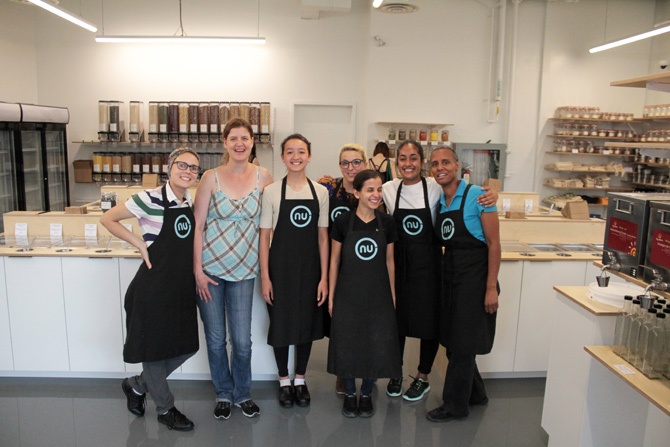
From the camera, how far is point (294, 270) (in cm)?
290

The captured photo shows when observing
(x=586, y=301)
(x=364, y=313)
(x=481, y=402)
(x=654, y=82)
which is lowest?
(x=481, y=402)

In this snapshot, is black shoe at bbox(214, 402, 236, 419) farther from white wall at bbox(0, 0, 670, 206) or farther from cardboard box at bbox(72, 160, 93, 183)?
cardboard box at bbox(72, 160, 93, 183)

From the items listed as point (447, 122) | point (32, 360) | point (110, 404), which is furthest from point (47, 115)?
point (447, 122)

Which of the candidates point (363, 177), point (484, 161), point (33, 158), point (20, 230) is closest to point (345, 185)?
point (363, 177)

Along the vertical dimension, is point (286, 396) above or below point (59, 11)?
below

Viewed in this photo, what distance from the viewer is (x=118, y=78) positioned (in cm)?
745

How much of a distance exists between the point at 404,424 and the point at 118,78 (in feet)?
21.7

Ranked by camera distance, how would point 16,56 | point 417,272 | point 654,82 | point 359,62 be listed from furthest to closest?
point 359,62, point 16,56, point 417,272, point 654,82

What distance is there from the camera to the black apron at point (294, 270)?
9.43 feet

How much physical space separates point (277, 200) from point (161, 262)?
703 mm

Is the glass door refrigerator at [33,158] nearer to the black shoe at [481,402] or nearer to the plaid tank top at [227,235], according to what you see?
the plaid tank top at [227,235]

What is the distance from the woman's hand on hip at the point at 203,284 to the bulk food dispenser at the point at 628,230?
1.99 meters

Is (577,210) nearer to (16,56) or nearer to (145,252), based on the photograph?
(145,252)

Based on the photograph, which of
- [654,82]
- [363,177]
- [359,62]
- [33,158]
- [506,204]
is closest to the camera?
[654,82]
